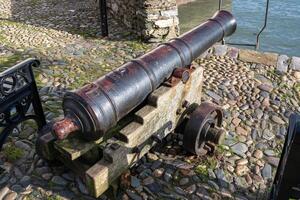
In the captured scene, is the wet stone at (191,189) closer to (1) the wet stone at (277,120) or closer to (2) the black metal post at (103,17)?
(1) the wet stone at (277,120)

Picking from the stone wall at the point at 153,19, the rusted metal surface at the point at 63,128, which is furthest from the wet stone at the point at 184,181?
the stone wall at the point at 153,19

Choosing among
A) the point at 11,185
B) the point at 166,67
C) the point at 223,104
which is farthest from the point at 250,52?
the point at 11,185

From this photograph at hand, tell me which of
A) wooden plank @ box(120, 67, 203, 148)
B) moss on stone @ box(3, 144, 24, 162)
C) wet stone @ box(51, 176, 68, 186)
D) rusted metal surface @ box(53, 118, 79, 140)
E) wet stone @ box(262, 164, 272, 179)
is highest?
rusted metal surface @ box(53, 118, 79, 140)

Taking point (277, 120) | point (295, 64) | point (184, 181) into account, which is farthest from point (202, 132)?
point (295, 64)

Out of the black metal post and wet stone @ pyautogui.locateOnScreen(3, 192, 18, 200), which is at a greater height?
the black metal post

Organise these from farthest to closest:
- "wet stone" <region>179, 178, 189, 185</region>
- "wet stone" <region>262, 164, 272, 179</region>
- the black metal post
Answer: the black metal post
"wet stone" <region>262, 164, 272, 179</region>
"wet stone" <region>179, 178, 189, 185</region>

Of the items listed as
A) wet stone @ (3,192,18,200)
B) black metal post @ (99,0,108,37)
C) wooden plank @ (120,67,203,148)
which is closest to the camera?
wooden plank @ (120,67,203,148)

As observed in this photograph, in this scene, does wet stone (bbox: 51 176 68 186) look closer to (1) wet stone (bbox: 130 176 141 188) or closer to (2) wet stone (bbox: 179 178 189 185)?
(1) wet stone (bbox: 130 176 141 188)

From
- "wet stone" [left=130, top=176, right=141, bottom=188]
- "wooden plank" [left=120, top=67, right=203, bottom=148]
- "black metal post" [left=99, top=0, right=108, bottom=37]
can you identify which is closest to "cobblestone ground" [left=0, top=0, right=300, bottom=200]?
"wet stone" [left=130, top=176, right=141, bottom=188]

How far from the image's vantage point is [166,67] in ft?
13.9

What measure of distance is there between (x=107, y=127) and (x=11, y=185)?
1.50 metres

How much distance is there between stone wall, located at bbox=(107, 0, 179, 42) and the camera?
791 centimetres

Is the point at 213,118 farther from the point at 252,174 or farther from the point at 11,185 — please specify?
the point at 11,185

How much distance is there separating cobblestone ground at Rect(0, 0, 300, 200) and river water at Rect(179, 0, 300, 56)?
28.3ft
